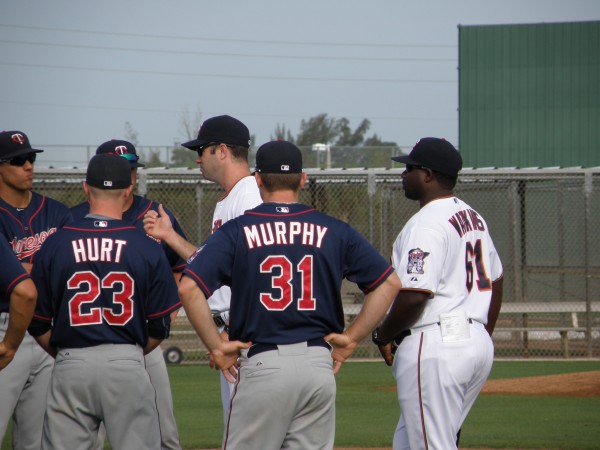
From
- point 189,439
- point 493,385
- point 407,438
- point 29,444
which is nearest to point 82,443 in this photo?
point 29,444

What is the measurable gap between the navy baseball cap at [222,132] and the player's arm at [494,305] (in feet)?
5.33

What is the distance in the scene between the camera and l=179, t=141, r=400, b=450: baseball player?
4027 millimetres

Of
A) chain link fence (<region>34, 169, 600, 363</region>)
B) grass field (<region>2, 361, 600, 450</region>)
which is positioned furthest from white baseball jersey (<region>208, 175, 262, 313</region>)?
chain link fence (<region>34, 169, 600, 363</region>)

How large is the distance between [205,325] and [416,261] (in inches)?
44.5

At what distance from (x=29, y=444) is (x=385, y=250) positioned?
860 cm

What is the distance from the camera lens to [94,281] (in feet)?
14.4

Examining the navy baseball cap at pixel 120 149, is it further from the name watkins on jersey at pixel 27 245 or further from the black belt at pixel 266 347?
the black belt at pixel 266 347

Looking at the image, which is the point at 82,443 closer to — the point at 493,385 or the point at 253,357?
the point at 253,357

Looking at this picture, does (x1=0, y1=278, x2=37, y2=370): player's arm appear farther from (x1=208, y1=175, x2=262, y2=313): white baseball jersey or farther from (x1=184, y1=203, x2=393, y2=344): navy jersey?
(x1=208, y1=175, x2=262, y2=313): white baseball jersey

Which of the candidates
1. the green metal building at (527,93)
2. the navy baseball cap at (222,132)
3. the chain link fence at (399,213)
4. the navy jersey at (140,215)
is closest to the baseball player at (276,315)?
the navy baseball cap at (222,132)

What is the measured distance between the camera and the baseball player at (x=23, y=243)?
5.34 meters

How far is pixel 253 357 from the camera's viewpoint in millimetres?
4102

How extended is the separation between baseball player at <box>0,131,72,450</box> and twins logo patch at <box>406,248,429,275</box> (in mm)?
2132

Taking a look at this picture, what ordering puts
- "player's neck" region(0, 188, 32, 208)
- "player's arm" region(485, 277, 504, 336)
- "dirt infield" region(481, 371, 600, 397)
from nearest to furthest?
1. "player's arm" region(485, 277, 504, 336)
2. "player's neck" region(0, 188, 32, 208)
3. "dirt infield" region(481, 371, 600, 397)
